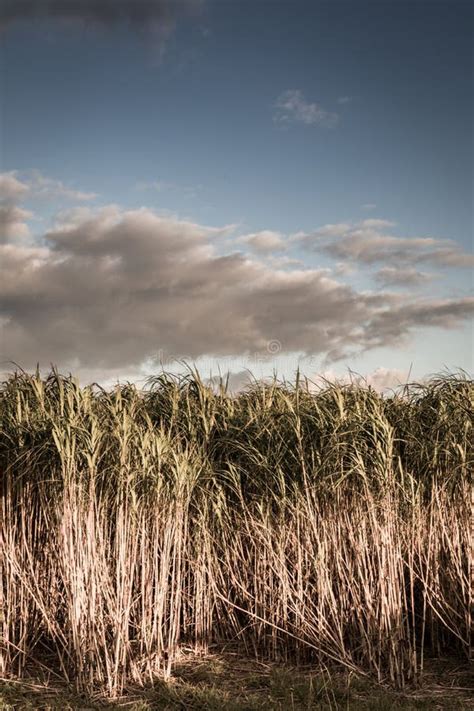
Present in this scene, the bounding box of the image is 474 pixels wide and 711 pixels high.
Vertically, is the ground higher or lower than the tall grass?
lower

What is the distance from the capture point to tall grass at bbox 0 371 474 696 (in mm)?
6785

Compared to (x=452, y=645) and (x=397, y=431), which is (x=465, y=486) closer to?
(x=397, y=431)

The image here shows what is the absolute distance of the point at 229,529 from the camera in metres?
7.84

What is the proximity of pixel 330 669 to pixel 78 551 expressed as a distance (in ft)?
9.49

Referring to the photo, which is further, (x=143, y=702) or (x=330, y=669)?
(x=330, y=669)

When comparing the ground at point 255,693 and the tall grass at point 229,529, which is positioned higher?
the tall grass at point 229,529

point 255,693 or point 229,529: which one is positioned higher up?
point 229,529

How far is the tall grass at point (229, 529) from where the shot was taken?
6.79 m

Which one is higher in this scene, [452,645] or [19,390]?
[19,390]

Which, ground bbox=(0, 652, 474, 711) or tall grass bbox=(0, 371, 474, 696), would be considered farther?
tall grass bbox=(0, 371, 474, 696)

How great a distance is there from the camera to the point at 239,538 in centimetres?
783

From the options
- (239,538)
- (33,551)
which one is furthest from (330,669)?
(33,551)

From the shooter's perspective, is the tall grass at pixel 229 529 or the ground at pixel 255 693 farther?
the tall grass at pixel 229 529

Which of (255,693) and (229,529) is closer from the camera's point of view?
(255,693)
